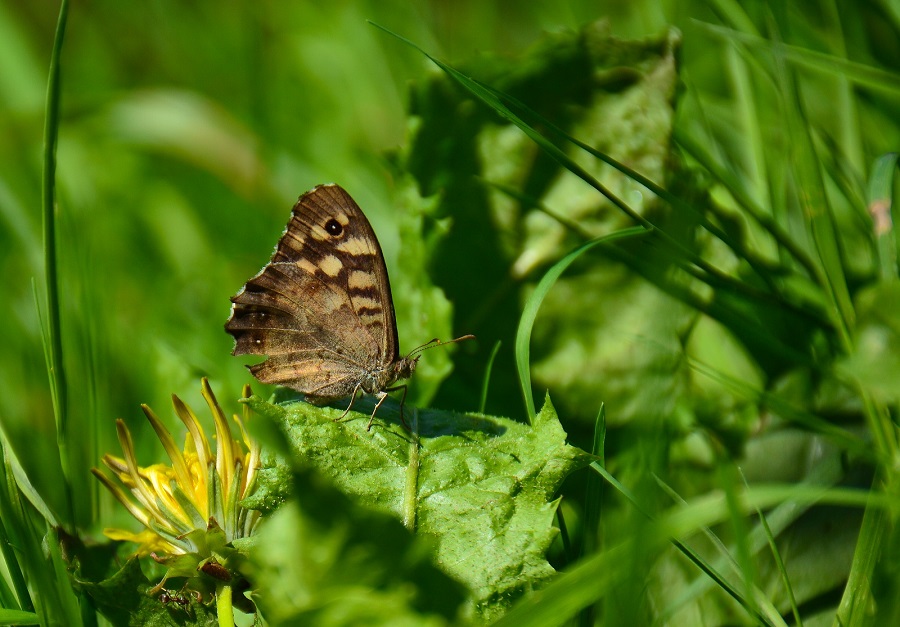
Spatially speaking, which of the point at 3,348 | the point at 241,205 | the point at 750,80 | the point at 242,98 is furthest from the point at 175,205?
the point at 750,80

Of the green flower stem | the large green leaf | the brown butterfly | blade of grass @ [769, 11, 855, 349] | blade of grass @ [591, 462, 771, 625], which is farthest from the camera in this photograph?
the brown butterfly

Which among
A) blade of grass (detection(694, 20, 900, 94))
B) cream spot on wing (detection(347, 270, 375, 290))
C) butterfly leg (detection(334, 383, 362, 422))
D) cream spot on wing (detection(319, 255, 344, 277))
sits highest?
→ blade of grass (detection(694, 20, 900, 94))

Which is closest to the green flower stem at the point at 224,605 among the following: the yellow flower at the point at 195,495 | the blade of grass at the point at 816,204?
the yellow flower at the point at 195,495

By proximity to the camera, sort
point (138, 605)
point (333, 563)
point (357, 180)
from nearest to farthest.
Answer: point (333, 563)
point (138, 605)
point (357, 180)

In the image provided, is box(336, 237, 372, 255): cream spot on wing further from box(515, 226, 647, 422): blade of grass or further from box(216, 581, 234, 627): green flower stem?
box(216, 581, 234, 627): green flower stem

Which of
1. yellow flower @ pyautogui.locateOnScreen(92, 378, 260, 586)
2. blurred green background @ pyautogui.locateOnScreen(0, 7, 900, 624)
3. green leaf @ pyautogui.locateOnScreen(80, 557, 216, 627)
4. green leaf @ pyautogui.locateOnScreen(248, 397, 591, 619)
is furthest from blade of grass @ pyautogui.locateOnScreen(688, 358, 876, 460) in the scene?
green leaf @ pyautogui.locateOnScreen(80, 557, 216, 627)

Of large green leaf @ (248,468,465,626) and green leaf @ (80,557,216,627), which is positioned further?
green leaf @ (80,557,216,627)

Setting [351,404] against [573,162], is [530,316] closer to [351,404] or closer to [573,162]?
[573,162]

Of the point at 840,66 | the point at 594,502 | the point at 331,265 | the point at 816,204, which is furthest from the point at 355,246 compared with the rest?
the point at 840,66

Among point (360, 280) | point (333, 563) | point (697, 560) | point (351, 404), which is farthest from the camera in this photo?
point (360, 280)
